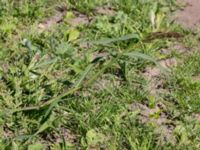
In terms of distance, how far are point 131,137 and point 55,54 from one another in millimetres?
944

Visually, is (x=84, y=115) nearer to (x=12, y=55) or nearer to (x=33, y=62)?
(x=33, y=62)

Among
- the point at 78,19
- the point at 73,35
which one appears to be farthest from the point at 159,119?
the point at 78,19

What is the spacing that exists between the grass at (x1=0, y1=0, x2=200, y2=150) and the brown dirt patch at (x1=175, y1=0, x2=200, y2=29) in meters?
0.13

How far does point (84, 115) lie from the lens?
2.77 meters

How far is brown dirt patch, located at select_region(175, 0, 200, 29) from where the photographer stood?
3.90 metres

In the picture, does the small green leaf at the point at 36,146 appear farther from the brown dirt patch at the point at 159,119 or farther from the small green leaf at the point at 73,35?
the small green leaf at the point at 73,35

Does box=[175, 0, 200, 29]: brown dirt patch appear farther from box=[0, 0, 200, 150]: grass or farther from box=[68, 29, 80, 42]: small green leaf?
box=[68, 29, 80, 42]: small green leaf

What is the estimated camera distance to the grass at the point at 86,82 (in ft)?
8.37

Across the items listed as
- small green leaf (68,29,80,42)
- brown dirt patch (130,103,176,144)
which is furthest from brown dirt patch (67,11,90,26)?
brown dirt patch (130,103,176,144)

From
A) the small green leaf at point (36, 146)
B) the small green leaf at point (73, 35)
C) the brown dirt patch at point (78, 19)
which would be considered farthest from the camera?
the brown dirt patch at point (78, 19)

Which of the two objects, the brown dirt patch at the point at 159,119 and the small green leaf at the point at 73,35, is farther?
the small green leaf at the point at 73,35

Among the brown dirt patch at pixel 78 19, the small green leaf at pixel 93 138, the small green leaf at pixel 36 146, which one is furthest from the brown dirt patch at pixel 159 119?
the brown dirt patch at pixel 78 19

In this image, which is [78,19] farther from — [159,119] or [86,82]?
[86,82]

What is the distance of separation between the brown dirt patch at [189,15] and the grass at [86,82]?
0.43 ft
